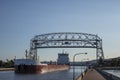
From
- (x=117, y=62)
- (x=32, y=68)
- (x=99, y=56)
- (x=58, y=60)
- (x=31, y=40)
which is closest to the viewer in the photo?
(x=32, y=68)

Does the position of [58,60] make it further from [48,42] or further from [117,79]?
[117,79]

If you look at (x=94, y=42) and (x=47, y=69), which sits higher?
(x=94, y=42)

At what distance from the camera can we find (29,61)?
90750mm

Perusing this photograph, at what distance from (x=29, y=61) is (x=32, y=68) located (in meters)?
2.20

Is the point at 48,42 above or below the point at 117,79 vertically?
above

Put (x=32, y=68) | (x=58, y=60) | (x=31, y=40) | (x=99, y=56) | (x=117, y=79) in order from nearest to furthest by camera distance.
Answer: (x=117, y=79), (x=32, y=68), (x=31, y=40), (x=99, y=56), (x=58, y=60)

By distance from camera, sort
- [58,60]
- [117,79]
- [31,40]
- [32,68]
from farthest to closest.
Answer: [58,60] < [31,40] < [32,68] < [117,79]

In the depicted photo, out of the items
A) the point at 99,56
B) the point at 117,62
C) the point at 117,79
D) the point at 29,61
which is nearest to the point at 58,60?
the point at 117,62

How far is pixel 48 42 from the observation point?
102688mm

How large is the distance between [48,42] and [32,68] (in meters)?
14.9

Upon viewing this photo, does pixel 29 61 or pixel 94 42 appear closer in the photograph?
pixel 29 61

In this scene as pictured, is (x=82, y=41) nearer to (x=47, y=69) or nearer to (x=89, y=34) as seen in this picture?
(x=89, y=34)

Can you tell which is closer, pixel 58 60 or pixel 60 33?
pixel 60 33

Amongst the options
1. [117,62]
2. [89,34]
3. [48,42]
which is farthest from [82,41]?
[117,62]
